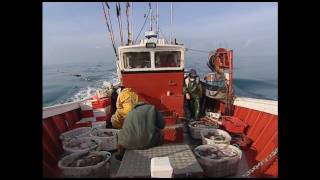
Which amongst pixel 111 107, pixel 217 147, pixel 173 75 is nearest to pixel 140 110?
pixel 217 147

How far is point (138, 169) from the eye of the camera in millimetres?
4594

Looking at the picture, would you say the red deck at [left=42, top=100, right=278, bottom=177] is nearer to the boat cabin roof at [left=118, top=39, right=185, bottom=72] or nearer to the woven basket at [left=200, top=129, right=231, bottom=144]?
the woven basket at [left=200, top=129, right=231, bottom=144]

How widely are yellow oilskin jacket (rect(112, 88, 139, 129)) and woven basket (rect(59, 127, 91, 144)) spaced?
816mm

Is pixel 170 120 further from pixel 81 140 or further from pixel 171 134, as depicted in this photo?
pixel 81 140

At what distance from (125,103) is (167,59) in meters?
1.92

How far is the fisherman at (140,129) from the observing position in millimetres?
5449

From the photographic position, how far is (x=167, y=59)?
25.4 feet

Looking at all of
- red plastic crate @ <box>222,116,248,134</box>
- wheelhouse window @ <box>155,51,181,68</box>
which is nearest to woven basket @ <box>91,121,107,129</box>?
wheelhouse window @ <box>155,51,181,68</box>

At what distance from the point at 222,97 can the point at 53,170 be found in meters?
5.47

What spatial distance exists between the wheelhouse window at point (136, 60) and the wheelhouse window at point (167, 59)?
273 millimetres

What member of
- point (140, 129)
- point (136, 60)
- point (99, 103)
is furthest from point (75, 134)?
point (136, 60)

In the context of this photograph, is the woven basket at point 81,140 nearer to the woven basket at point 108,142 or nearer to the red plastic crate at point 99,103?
the woven basket at point 108,142

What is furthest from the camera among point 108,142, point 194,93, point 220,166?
point 194,93
